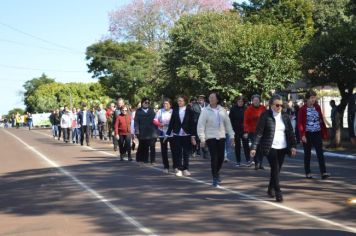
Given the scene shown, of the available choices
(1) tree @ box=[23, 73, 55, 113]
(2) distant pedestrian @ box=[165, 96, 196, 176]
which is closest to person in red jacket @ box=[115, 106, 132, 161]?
(2) distant pedestrian @ box=[165, 96, 196, 176]

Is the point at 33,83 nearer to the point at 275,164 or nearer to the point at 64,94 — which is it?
the point at 64,94

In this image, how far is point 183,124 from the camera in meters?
13.8

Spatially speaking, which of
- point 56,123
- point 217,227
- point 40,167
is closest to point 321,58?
point 40,167

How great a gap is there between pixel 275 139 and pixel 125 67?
168 feet

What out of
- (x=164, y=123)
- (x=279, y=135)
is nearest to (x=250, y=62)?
(x=164, y=123)

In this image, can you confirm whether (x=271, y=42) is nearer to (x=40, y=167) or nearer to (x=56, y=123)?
(x=56, y=123)

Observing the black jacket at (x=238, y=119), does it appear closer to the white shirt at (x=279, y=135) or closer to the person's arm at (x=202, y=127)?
the person's arm at (x=202, y=127)

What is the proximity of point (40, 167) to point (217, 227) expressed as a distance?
9894 millimetres

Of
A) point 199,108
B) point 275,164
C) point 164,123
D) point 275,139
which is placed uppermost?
point 199,108

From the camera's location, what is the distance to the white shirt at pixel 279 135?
9766 mm

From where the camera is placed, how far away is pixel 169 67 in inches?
1741

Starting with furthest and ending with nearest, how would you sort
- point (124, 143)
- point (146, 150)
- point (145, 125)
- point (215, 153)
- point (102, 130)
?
point (102, 130), point (124, 143), point (146, 150), point (145, 125), point (215, 153)

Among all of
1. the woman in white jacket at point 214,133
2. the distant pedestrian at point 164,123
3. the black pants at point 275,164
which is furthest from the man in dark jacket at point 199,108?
the black pants at point 275,164

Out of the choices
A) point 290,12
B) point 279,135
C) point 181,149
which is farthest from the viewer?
point 290,12
